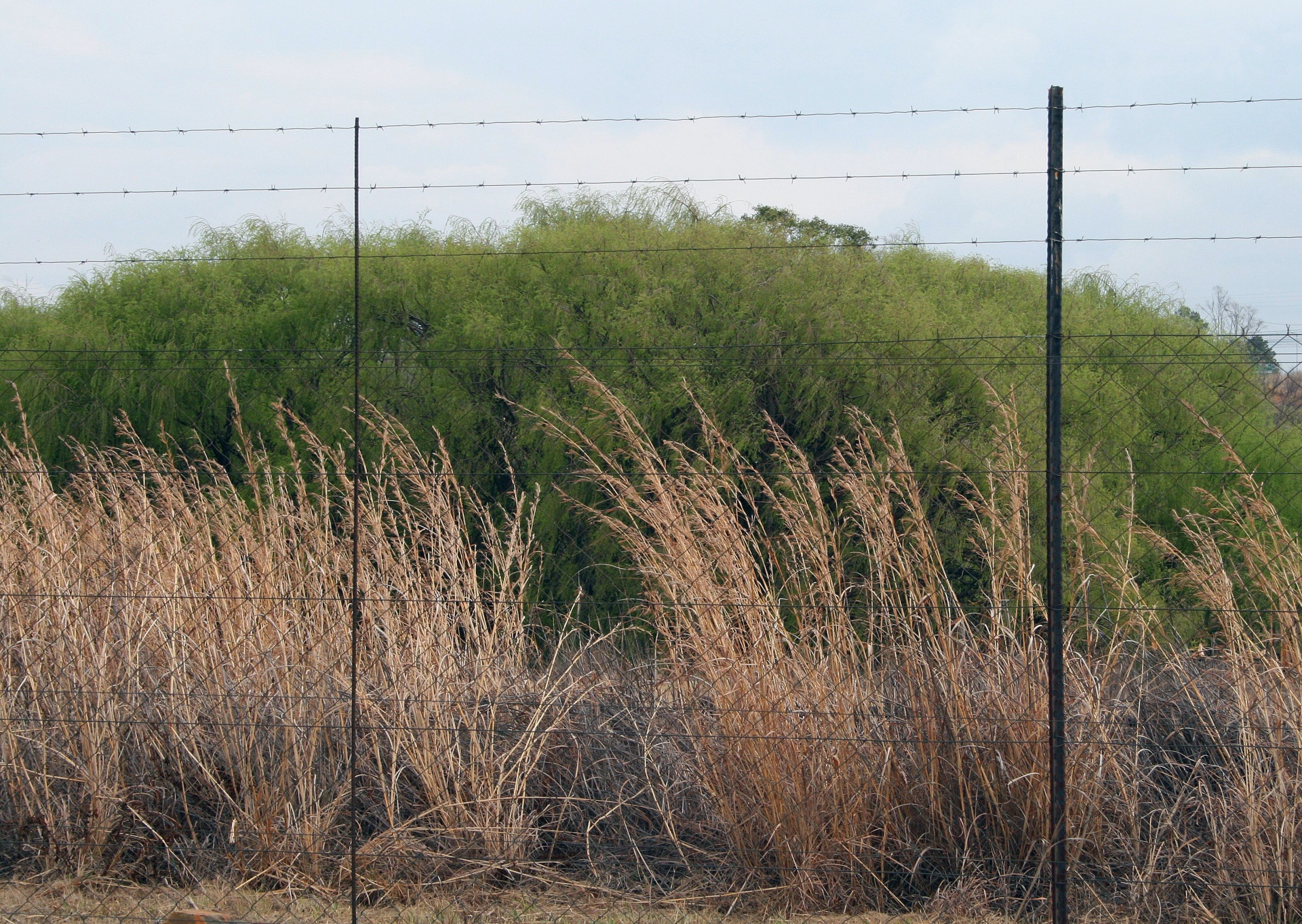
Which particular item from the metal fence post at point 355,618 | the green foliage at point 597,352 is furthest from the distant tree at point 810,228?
the metal fence post at point 355,618

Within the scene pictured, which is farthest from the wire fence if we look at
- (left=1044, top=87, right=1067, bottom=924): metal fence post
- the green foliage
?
the green foliage

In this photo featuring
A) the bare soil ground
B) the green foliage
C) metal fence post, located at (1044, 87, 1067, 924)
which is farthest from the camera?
the green foliage

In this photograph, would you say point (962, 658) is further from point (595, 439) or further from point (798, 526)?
point (595, 439)

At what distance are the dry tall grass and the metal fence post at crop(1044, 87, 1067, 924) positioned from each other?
41 centimetres

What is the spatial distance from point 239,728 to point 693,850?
5.55 ft

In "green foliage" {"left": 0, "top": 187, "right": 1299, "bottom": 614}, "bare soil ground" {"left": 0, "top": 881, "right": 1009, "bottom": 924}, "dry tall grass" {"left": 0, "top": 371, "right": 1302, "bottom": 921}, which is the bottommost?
"bare soil ground" {"left": 0, "top": 881, "right": 1009, "bottom": 924}

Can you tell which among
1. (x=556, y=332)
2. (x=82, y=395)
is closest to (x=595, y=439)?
(x=556, y=332)

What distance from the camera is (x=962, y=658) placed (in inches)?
145

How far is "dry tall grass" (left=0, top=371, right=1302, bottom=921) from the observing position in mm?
3559

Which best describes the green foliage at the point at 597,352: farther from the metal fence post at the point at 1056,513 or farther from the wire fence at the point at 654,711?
the metal fence post at the point at 1056,513

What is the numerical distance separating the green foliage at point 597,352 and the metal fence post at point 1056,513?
1.05m

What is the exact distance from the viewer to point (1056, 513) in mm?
2965

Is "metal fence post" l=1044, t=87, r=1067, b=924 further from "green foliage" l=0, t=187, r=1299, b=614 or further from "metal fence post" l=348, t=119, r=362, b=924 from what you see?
"metal fence post" l=348, t=119, r=362, b=924

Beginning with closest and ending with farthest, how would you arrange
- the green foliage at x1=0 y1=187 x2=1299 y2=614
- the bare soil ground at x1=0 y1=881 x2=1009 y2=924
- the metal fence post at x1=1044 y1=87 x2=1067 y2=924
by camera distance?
the metal fence post at x1=1044 y1=87 x2=1067 y2=924, the bare soil ground at x1=0 y1=881 x2=1009 y2=924, the green foliage at x1=0 y1=187 x2=1299 y2=614
